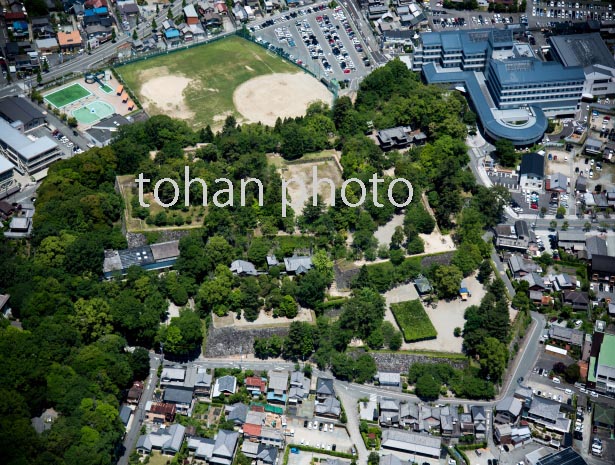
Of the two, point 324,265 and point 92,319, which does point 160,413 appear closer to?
point 92,319

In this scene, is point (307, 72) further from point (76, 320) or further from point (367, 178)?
point (76, 320)

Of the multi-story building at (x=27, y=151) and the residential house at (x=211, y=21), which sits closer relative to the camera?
Result: the multi-story building at (x=27, y=151)

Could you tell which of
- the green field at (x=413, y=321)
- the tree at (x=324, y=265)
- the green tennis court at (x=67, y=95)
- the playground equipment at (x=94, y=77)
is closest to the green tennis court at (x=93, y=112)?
the green tennis court at (x=67, y=95)

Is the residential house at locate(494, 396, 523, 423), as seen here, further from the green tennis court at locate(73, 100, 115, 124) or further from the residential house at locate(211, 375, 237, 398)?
the green tennis court at locate(73, 100, 115, 124)

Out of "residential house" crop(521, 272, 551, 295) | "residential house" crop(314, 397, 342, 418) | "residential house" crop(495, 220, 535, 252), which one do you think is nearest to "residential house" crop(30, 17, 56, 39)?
"residential house" crop(495, 220, 535, 252)

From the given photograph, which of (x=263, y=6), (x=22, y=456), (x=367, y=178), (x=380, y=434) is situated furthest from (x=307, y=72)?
(x=22, y=456)

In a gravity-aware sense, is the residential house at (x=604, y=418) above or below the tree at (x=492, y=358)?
below

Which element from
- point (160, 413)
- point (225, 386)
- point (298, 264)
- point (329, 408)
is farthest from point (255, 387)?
point (298, 264)

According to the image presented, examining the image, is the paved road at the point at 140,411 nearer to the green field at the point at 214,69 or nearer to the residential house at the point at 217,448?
the residential house at the point at 217,448
